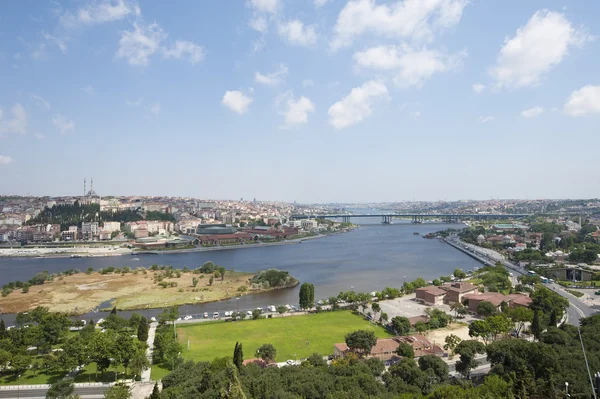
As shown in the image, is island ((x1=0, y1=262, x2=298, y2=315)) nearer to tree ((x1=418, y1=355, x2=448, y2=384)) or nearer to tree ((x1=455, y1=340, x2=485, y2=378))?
tree ((x1=418, y1=355, x2=448, y2=384))

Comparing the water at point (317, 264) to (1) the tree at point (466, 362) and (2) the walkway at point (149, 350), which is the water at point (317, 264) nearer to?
(2) the walkway at point (149, 350)

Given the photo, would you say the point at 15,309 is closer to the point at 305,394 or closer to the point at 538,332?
the point at 305,394

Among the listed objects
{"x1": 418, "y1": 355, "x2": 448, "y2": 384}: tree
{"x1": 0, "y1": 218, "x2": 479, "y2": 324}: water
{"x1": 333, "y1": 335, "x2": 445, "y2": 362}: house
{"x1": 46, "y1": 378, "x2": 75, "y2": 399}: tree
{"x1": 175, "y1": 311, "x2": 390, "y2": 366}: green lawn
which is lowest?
{"x1": 0, "y1": 218, "x2": 479, "y2": 324}: water

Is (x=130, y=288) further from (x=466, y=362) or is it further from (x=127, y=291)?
(x=466, y=362)

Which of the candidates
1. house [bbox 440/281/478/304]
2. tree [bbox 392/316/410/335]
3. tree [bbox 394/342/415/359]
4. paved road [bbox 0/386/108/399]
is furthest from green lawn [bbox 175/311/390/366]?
house [bbox 440/281/478/304]

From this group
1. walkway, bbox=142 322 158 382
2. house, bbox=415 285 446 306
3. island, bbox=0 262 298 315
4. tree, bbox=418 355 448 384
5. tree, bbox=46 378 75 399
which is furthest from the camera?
island, bbox=0 262 298 315

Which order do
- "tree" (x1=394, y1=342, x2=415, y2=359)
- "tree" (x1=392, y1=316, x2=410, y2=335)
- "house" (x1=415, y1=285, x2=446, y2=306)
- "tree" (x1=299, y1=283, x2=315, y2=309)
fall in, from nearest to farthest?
1. "tree" (x1=394, y1=342, x2=415, y2=359)
2. "tree" (x1=392, y1=316, x2=410, y2=335)
3. "tree" (x1=299, y1=283, x2=315, y2=309)
4. "house" (x1=415, y1=285, x2=446, y2=306)

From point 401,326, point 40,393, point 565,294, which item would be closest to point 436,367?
point 401,326
